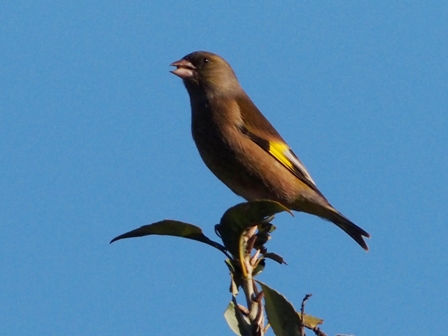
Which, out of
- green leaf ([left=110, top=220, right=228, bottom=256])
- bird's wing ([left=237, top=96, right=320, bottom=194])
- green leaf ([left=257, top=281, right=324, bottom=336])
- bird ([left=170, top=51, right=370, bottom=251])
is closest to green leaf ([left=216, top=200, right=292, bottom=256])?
green leaf ([left=110, top=220, right=228, bottom=256])

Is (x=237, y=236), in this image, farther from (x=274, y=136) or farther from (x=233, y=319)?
(x=274, y=136)

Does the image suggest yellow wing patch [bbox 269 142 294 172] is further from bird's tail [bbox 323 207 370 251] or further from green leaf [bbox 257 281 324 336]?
green leaf [bbox 257 281 324 336]

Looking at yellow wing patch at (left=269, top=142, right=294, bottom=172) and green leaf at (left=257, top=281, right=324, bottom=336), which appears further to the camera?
yellow wing patch at (left=269, top=142, right=294, bottom=172)

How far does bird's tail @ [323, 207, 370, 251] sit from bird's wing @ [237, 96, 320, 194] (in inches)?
8.8

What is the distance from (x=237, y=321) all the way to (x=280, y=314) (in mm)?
138

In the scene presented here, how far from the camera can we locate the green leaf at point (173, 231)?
2.63 meters

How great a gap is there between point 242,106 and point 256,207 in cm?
359

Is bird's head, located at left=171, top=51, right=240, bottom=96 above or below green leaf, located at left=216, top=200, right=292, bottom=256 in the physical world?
above

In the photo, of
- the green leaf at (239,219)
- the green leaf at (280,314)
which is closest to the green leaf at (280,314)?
the green leaf at (280,314)

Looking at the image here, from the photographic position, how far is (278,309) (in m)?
2.28

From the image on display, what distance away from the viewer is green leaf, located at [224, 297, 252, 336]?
223 centimetres

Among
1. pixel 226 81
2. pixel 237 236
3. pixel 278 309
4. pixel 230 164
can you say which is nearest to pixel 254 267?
pixel 237 236

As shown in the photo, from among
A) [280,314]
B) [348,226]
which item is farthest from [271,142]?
[280,314]

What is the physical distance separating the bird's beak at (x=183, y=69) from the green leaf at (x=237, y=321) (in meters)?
4.13
